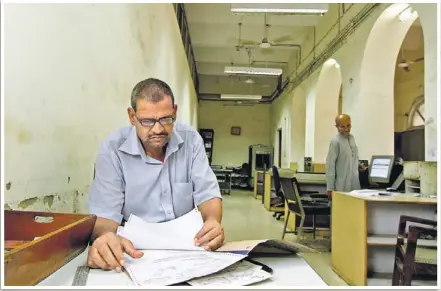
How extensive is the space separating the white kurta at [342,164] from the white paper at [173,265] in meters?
3.05

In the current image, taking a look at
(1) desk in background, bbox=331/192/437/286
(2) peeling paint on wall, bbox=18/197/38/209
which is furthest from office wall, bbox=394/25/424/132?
(2) peeling paint on wall, bbox=18/197/38/209

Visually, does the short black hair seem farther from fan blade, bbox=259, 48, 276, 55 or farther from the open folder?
fan blade, bbox=259, 48, 276, 55

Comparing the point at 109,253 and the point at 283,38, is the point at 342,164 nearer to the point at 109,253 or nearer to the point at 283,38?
Result: the point at 109,253

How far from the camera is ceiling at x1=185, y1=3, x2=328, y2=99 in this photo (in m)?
6.56

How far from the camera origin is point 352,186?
3834mm

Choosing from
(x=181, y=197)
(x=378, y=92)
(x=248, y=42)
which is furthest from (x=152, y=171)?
(x=248, y=42)

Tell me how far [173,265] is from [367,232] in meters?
2.23

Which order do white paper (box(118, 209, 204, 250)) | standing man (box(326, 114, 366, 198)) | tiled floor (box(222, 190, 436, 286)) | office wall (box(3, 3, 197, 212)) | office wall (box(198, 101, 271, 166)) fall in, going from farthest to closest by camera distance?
office wall (box(198, 101, 271, 166)), standing man (box(326, 114, 366, 198)), tiled floor (box(222, 190, 436, 286)), office wall (box(3, 3, 197, 212)), white paper (box(118, 209, 204, 250))

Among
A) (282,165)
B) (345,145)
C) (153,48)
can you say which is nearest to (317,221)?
(345,145)

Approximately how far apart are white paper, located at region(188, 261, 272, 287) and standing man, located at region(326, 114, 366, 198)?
3097 millimetres

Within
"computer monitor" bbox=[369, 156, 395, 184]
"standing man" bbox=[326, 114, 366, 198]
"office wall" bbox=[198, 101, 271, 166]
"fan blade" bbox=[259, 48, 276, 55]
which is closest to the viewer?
"computer monitor" bbox=[369, 156, 395, 184]

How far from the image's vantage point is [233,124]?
40.9ft

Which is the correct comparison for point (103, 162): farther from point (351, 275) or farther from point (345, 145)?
point (345, 145)

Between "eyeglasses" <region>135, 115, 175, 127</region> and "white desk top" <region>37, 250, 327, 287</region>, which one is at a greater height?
"eyeglasses" <region>135, 115, 175, 127</region>
